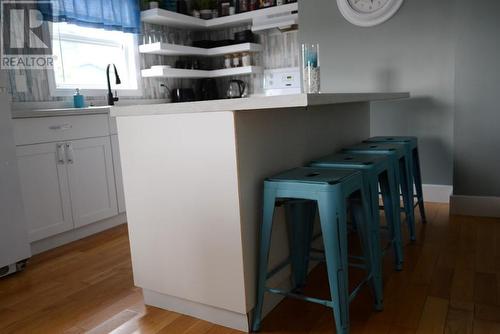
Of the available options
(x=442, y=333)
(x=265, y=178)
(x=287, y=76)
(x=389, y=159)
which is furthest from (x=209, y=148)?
(x=287, y=76)

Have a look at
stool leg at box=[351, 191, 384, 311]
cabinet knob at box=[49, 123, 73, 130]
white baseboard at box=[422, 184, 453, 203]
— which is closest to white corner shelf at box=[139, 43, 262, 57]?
cabinet knob at box=[49, 123, 73, 130]

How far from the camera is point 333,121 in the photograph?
7.93ft

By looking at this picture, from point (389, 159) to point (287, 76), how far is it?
2573mm

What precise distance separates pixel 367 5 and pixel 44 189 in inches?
107

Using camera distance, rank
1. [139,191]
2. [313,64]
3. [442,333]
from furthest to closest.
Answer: [313,64]
[139,191]
[442,333]

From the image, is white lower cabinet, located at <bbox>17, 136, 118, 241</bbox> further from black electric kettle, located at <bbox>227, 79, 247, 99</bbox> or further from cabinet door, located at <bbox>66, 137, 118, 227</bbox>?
black electric kettle, located at <bbox>227, 79, 247, 99</bbox>

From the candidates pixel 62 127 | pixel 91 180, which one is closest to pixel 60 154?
pixel 62 127

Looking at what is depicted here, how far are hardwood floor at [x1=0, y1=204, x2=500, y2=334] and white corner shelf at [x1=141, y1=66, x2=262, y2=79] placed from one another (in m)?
2.08

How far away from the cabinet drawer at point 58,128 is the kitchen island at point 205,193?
3.74 feet

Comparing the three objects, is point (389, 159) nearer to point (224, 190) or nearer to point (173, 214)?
point (224, 190)

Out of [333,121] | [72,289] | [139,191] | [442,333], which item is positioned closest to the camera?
[442,333]

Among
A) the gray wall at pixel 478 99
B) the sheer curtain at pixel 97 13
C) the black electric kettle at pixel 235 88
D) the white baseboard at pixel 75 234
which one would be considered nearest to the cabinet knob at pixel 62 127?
the white baseboard at pixel 75 234

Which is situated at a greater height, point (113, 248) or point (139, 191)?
point (139, 191)
